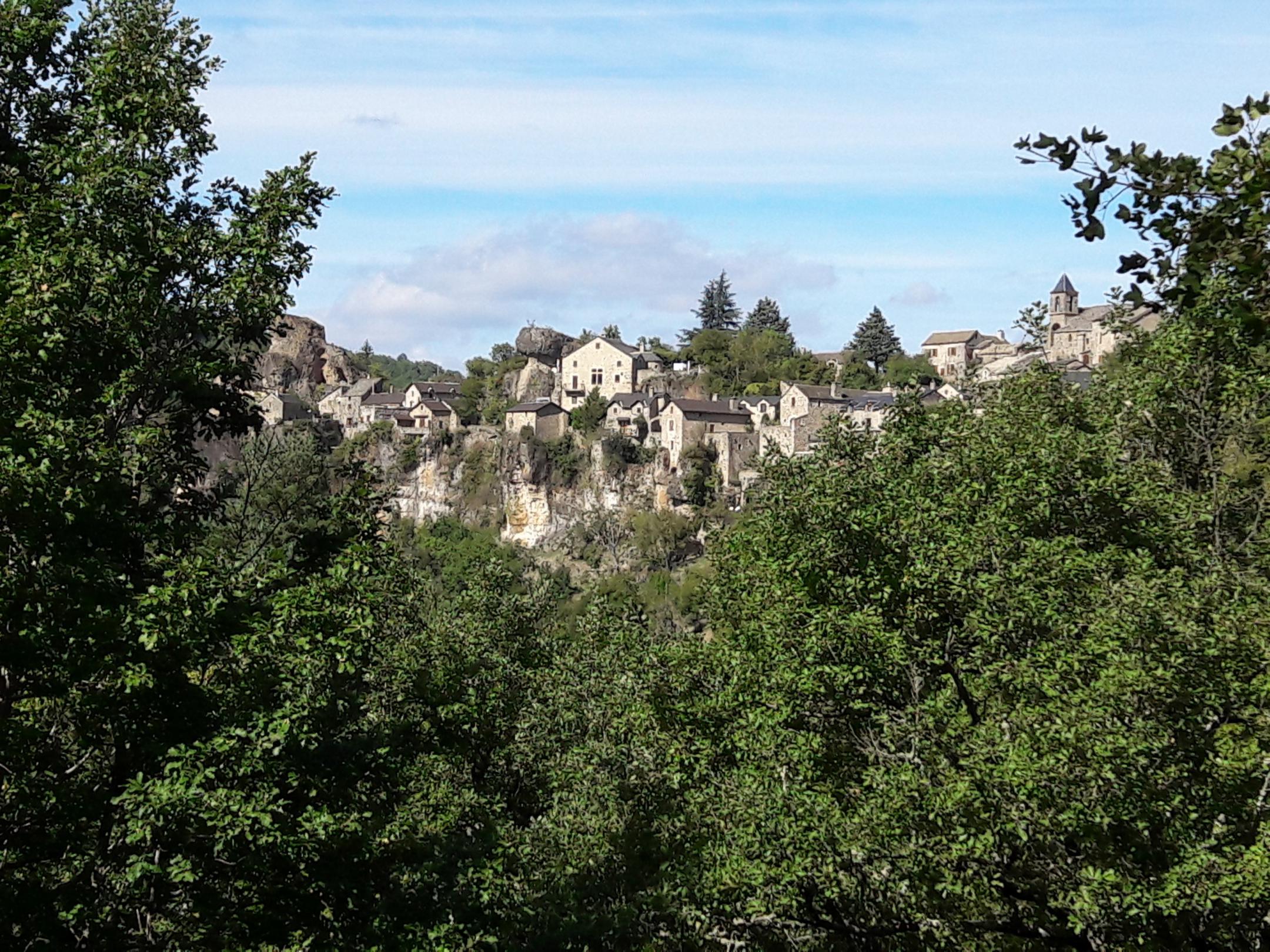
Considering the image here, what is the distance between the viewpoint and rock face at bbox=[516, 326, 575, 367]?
114750 millimetres

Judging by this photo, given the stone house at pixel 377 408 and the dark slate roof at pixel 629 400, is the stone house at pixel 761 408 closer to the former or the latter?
the dark slate roof at pixel 629 400

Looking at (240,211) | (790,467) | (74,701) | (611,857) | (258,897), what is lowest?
(611,857)

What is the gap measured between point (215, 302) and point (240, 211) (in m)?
1.07

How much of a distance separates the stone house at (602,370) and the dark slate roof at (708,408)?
774cm

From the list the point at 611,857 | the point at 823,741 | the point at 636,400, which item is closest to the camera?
the point at 823,741

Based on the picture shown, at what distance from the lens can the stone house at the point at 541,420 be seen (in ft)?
312

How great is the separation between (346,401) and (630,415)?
33827 millimetres

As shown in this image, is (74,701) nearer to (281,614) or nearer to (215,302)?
(281,614)

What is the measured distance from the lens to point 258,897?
970 centimetres

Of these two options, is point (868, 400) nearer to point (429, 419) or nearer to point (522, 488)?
Answer: point (522, 488)

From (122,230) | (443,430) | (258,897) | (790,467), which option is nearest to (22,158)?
(122,230)

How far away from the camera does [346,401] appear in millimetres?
113250

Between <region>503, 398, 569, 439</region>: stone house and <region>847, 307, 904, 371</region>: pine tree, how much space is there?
32.1 metres

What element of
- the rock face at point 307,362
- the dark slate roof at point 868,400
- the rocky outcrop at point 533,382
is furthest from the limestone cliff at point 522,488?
the rock face at point 307,362
